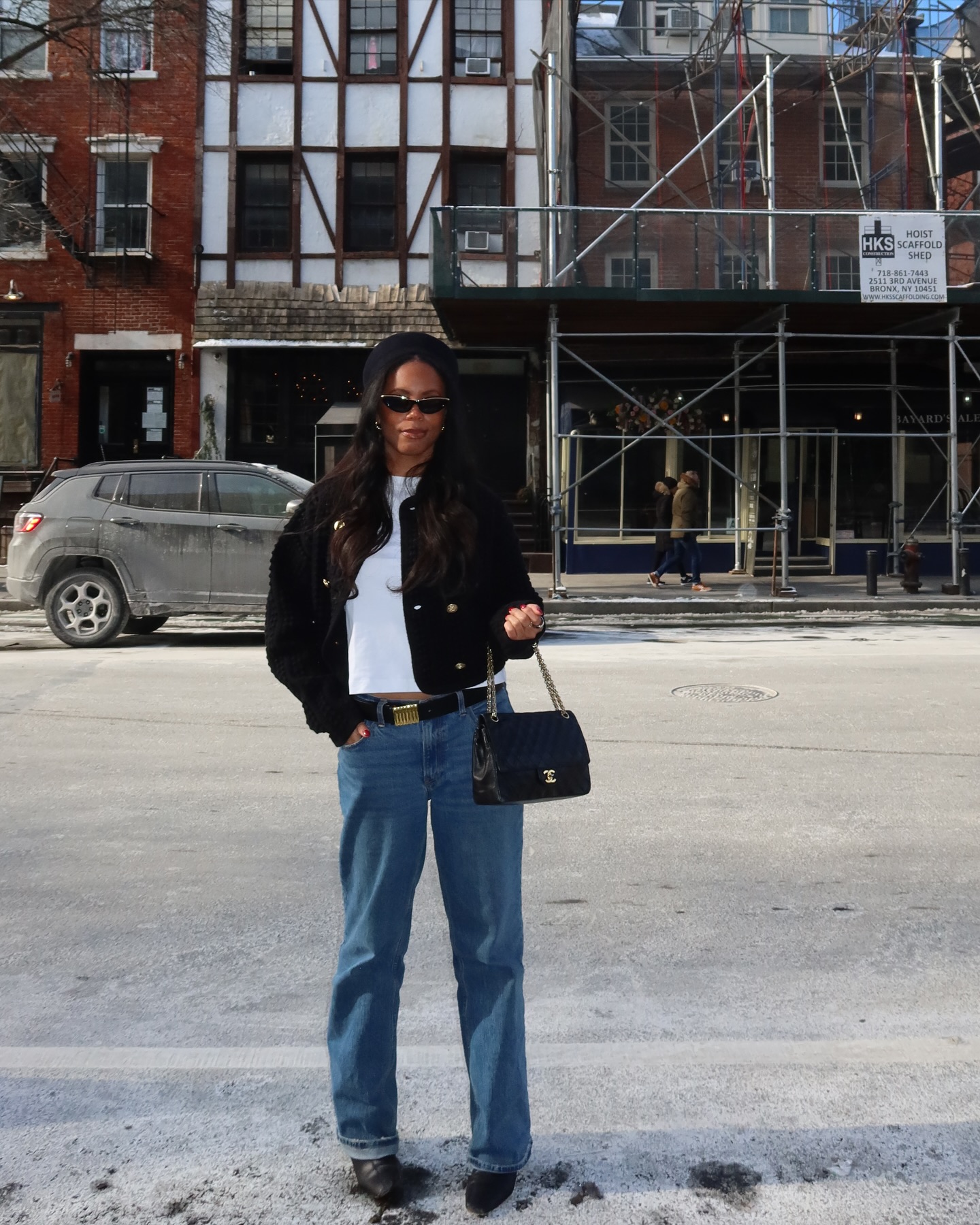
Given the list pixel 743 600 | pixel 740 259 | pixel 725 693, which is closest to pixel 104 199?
pixel 740 259

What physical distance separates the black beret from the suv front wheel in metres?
9.92

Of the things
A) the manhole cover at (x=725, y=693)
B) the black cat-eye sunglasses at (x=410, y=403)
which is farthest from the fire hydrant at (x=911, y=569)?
the black cat-eye sunglasses at (x=410, y=403)

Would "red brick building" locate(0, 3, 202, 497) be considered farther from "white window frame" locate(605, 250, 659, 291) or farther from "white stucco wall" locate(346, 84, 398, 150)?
"white window frame" locate(605, 250, 659, 291)

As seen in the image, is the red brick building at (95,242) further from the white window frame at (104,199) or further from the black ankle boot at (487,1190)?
the black ankle boot at (487,1190)

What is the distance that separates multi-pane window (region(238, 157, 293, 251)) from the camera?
22625 mm

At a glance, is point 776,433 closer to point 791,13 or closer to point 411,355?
point 791,13

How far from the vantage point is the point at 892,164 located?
2061cm

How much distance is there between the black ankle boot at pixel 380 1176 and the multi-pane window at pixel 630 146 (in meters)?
20.6

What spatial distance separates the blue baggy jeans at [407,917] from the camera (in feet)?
9.24

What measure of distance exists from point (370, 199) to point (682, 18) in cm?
616

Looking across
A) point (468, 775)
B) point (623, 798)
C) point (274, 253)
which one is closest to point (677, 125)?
point (274, 253)

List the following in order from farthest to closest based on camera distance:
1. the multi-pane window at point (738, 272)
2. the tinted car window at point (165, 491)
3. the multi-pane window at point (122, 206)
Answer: the multi-pane window at point (122, 206) → the multi-pane window at point (738, 272) → the tinted car window at point (165, 491)

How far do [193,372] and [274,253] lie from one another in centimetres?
259

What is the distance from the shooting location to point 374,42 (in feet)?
73.9
